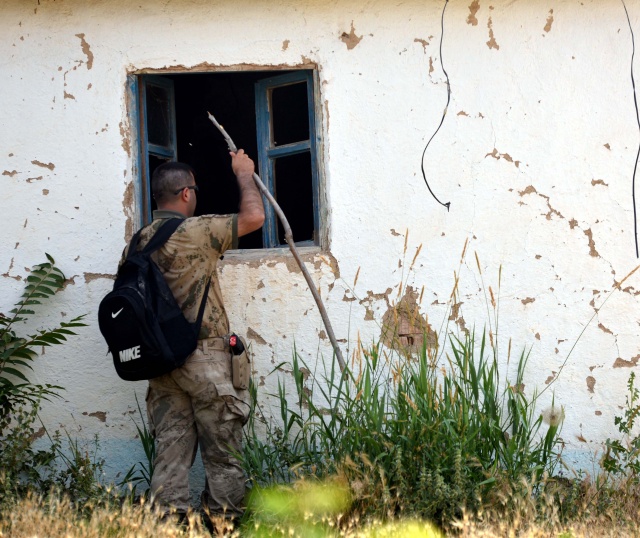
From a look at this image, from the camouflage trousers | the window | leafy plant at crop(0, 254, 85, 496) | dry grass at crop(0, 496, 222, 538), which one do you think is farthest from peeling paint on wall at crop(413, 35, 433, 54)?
dry grass at crop(0, 496, 222, 538)

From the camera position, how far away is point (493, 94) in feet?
15.3

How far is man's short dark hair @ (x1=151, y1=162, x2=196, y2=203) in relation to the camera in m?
4.12

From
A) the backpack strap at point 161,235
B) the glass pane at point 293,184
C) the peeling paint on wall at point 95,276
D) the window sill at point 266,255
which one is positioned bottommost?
the peeling paint on wall at point 95,276

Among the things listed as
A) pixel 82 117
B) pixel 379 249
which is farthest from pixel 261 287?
pixel 82 117

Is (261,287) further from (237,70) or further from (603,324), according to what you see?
(603,324)

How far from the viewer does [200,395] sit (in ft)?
12.9

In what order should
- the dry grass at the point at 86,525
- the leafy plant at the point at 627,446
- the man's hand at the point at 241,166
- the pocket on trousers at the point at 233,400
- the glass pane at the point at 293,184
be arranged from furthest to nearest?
the glass pane at the point at 293,184 < the leafy plant at the point at 627,446 < the man's hand at the point at 241,166 < the pocket on trousers at the point at 233,400 < the dry grass at the point at 86,525

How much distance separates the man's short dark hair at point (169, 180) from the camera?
4121mm

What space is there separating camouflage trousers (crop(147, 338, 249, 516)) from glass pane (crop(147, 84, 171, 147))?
1486 millimetres

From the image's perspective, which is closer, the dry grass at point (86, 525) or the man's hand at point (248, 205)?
the dry grass at point (86, 525)

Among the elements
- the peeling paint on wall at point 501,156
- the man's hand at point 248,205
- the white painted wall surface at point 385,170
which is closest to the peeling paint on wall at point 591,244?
the white painted wall surface at point 385,170

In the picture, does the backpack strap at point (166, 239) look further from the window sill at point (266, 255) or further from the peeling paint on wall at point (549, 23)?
the peeling paint on wall at point (549, 23)

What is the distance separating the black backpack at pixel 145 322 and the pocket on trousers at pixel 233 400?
0.22m

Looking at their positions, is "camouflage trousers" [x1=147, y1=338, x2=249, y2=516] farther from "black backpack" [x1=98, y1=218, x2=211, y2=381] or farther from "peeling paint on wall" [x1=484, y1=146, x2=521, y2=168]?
"peeling paint on wall" [x1=484, y1=146, x2=521, y2=168]
